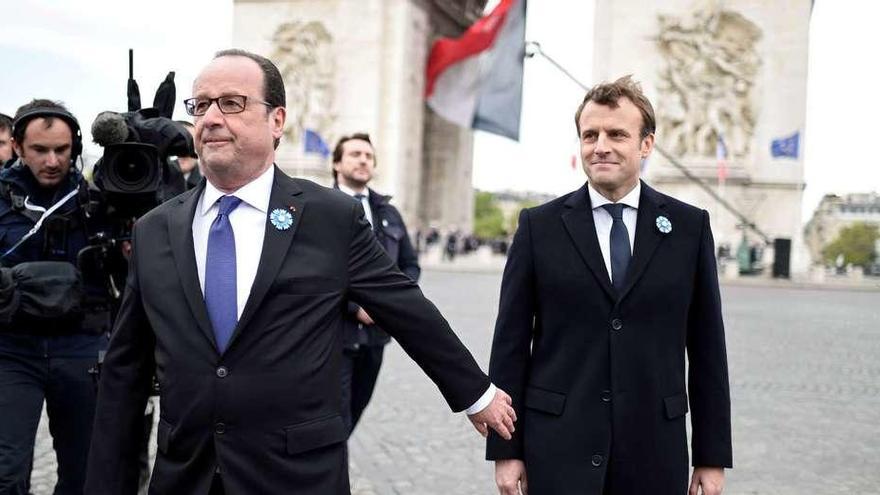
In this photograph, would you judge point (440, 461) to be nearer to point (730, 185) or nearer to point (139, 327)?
point (139, 327)

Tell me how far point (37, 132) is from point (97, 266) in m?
0.55

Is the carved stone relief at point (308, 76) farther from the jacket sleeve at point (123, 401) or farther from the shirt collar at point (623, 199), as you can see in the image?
the jacket sleeve at point (123, 401)

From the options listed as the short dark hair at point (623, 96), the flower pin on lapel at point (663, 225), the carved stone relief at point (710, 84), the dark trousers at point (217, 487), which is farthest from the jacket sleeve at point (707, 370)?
the carved stone relief at point (710, 84)

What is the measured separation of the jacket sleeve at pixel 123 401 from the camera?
7.43 feet

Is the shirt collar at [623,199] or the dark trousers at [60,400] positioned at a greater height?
the shirt collar at [623,199]

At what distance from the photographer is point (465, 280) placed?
22453mm

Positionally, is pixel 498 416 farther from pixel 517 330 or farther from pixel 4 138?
pixel 4 138

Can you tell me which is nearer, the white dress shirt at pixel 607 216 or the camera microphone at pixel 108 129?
the white dress shirt at pixel 607 216

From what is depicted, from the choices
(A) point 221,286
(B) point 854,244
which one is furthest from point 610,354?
(B) point 854,244

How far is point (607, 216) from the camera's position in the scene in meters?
2.74

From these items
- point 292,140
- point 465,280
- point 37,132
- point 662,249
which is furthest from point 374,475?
point 292,140

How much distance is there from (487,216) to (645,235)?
11785 cm

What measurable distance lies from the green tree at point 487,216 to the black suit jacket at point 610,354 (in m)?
108

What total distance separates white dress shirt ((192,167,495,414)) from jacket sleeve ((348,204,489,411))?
233 millimetres
